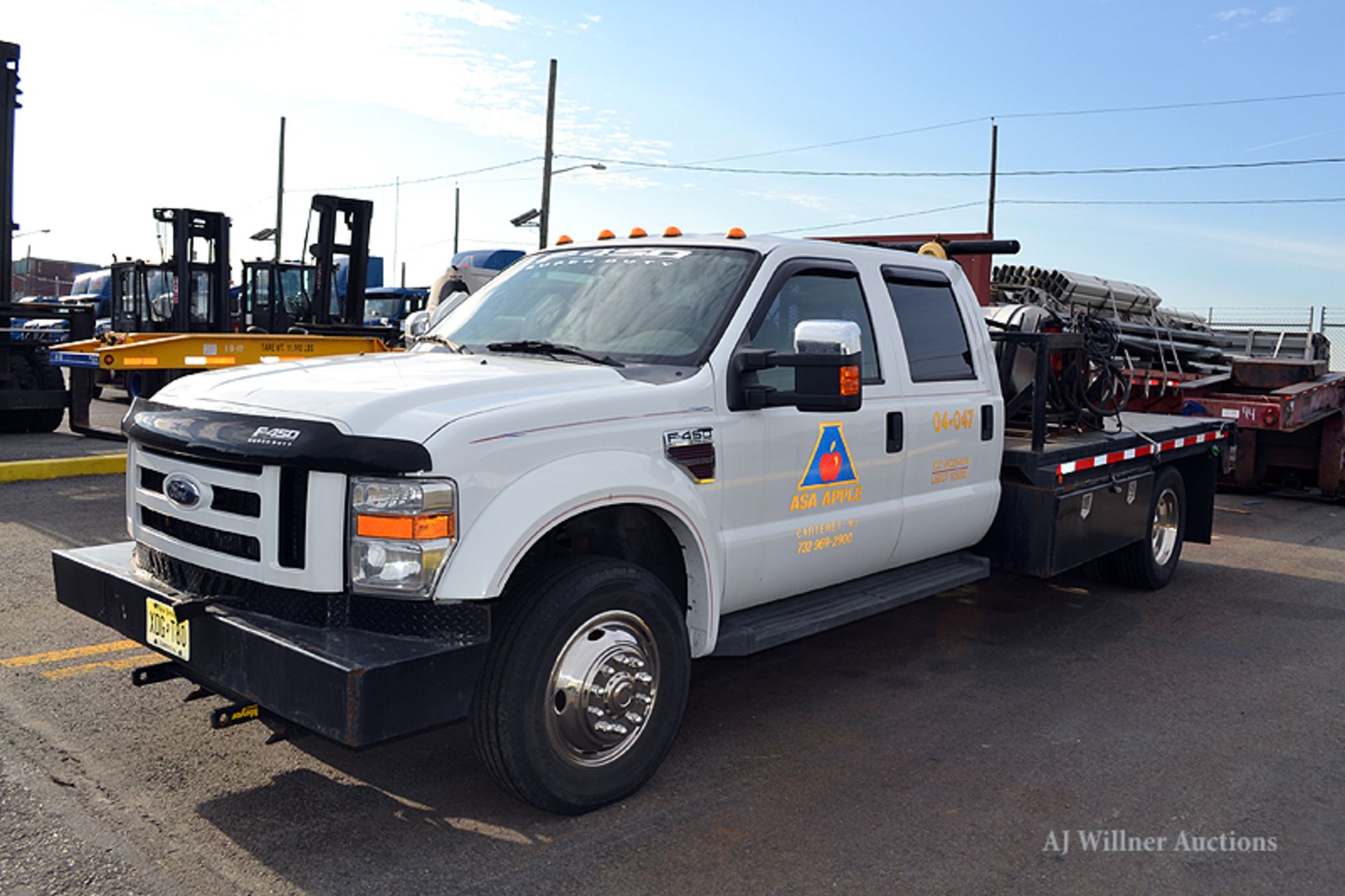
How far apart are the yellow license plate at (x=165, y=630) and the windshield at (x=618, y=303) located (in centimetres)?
166

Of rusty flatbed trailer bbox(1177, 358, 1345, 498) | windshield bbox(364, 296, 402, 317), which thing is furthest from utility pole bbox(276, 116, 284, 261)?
rusty flatbed trailer bbox(1177, 358, 1345, 498)

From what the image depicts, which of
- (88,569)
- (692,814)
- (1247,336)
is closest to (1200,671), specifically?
(692,814)

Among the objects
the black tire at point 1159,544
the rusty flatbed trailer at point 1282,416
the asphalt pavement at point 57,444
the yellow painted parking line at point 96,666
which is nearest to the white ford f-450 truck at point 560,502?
the yellow painted parking line at point 96,666

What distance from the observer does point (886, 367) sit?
5055 millimetres

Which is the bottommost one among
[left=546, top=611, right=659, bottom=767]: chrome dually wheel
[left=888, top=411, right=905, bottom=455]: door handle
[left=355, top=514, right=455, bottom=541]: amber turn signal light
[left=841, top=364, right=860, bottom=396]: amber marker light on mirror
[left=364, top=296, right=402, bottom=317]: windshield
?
[left=546, top=611, right=659, bottom=767]: chrome dually wheel

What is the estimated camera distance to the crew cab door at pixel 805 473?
426cm

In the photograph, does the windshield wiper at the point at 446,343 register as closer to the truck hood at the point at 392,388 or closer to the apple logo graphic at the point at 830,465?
the truck hood at the point at 392,388

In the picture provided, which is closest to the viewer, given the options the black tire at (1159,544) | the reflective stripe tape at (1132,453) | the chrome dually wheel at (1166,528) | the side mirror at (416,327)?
the side mirror at (416,327)

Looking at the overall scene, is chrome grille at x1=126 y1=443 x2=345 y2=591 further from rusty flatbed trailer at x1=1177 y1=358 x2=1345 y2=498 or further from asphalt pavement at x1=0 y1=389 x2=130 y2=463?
rusty flatbed trailer at x1=1177 y1=358 x2=1345 y2=498

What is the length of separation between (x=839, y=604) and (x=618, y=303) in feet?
5.06

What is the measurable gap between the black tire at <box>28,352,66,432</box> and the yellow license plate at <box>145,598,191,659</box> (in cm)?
1165

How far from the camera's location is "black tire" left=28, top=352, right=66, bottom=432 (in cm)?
1385

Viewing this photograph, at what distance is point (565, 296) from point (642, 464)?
1.28 metres

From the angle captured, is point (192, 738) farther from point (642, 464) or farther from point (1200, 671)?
point (1200, 671)
